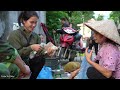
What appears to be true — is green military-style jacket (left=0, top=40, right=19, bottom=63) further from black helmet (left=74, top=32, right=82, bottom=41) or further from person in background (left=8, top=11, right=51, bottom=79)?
black helmet (left=74, top=32, right=82, bottom=41)

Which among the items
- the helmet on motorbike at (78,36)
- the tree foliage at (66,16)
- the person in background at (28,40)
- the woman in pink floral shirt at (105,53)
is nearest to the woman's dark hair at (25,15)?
the person in background at (28,40)

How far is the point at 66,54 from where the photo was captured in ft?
9.75

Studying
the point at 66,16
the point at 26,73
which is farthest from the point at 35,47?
the point at 66,16

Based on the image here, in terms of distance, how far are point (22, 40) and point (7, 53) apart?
0.18 m

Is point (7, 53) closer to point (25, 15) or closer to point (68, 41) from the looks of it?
point (25, 15)

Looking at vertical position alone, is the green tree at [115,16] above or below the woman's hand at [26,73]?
above

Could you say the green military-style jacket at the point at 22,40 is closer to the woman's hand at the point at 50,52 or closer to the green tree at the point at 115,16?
the woman's hand at the point at 50,52

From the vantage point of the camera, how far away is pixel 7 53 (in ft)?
9.05

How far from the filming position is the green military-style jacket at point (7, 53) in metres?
2.75

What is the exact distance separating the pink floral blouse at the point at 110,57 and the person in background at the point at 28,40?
53 centimetres
